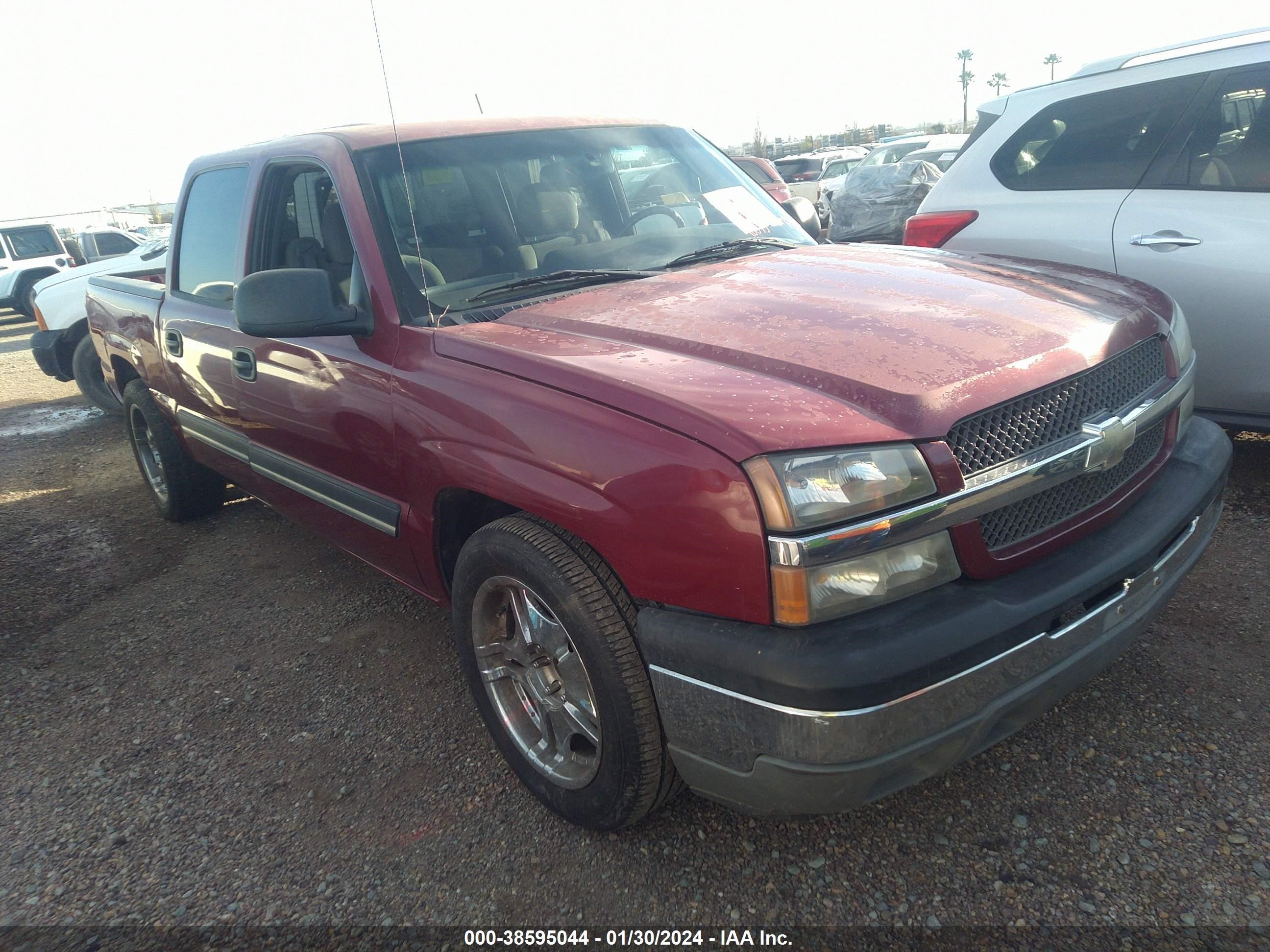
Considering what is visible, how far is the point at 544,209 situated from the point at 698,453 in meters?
1.48

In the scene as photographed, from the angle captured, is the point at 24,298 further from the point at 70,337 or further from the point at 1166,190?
the point at 1166,190

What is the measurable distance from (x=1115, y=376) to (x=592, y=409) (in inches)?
49.3

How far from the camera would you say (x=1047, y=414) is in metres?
1.90

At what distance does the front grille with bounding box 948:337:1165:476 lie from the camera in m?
1.78

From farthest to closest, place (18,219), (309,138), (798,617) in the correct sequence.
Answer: (18,219)
(309,138)
(798,617)

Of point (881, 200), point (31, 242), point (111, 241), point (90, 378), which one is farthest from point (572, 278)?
point (31, 242)

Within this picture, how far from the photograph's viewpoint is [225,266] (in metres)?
3.53

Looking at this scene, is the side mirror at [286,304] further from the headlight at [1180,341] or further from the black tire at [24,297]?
Answer: the black tire at [24,297]

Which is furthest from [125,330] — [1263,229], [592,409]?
[1263,229]

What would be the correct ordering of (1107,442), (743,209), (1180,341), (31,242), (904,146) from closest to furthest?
1. (1107,442)
2. (1180,341)
3. (743,209)
4. (31,242)
5. (904,146)

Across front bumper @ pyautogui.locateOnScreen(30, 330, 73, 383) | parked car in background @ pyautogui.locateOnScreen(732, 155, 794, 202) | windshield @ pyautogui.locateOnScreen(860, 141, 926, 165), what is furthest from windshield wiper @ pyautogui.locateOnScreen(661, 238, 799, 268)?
windshield @ pyautogui.locateOnScreen(860, 141, 926, 165)

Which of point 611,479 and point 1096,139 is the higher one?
point 1096,139

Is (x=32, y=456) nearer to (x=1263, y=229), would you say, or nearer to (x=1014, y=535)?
(x=1014, y=535)

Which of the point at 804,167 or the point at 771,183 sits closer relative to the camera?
the point at 771,183
